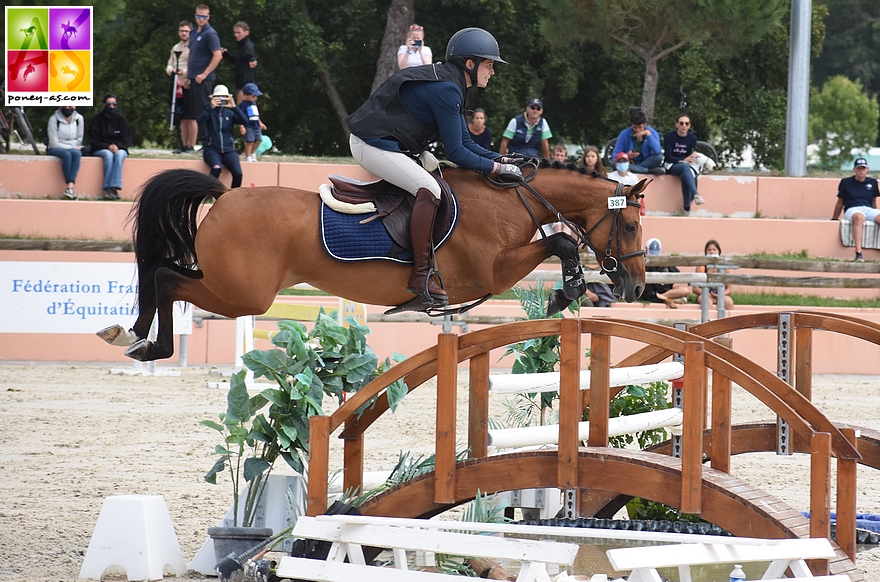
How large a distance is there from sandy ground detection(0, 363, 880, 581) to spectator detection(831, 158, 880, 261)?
302 centimetres

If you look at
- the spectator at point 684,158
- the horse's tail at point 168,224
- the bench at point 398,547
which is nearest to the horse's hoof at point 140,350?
the horse's tail at point 168,224

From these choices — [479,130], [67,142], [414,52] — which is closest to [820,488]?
[479,130]

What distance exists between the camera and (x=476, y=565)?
3.95 metres

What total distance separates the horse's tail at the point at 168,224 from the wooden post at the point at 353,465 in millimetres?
1261

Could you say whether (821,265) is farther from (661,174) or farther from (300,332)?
(300,332)

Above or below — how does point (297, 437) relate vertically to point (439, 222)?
below

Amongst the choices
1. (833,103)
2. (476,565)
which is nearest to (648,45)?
(476,565)

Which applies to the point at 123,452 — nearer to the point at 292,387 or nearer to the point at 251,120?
the point at 292,387

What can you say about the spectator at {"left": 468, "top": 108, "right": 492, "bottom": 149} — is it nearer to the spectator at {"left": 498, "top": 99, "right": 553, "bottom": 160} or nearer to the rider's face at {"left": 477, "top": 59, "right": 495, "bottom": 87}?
the spectator at {"left": 498, "top": 99, "right": 553, "bottom": 160}

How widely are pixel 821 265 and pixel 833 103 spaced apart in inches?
1042

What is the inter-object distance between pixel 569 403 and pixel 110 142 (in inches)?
423

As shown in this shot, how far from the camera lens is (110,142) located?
13.3 m

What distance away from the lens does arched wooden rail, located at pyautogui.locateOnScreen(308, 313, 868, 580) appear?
347 centimetres

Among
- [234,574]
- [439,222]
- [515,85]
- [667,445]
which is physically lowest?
[234,574]
